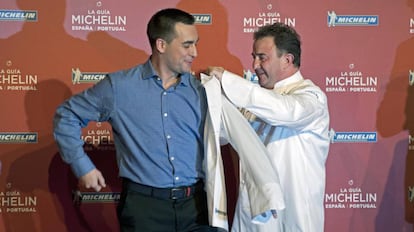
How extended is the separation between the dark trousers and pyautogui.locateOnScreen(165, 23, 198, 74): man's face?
50cm

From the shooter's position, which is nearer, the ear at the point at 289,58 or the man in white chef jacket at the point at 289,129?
the man in white chef jacket at the point at 289,129

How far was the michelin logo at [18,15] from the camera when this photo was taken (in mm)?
2918

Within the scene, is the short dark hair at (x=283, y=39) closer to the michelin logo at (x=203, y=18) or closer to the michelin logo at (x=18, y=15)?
the michelin logo at (x=203, y=18)

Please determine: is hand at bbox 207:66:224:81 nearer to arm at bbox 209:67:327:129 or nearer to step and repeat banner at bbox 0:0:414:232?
arm at bbox 209:67:327:129

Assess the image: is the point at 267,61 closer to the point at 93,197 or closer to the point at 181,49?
the point at 181,49

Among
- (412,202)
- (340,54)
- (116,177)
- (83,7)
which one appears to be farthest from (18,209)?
(412,202)

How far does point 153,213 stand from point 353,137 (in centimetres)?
135

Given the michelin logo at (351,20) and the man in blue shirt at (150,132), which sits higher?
the michelin logo at (351,20)

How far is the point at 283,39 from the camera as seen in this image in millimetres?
2486

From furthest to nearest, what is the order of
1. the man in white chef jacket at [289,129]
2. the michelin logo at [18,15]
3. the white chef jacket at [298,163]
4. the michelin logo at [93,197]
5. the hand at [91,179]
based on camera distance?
the michelin logo at [93,197], the michelin logo at [18,15], the white chef jacket at [298,163], the man in white chef jacket at [289,129], the hand at [91,179]

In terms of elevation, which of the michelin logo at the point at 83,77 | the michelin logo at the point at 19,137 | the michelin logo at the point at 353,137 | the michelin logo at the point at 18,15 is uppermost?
the michelin logo at the point at 18,15

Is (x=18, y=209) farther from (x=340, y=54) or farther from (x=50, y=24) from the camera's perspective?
(x=340, y=54)

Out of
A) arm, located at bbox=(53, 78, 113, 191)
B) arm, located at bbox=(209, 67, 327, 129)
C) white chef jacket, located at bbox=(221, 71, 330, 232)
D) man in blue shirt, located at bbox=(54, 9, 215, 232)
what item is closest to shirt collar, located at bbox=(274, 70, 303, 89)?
white chef jacket, located at bbox=(221, 71, 330, 232)

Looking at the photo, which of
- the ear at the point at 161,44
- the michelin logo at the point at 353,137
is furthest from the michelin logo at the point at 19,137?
the michelin logo at the point at 353,137
